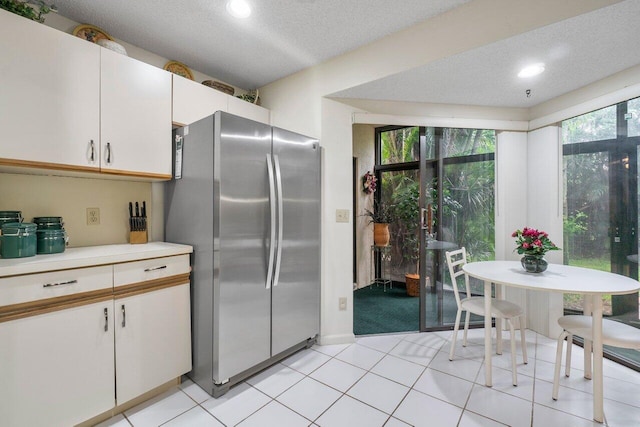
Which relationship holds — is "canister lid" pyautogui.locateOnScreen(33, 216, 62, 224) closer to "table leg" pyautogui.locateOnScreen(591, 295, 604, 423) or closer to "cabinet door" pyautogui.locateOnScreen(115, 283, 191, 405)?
"cabinet door" pyautogui.locateOnScreen(115, 283, 191, 405)

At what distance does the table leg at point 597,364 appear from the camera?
60.3 inches

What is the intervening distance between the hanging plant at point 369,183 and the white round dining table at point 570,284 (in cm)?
220

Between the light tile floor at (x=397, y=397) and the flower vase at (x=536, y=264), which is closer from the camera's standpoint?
the light tile floor at (x=397, y=397)

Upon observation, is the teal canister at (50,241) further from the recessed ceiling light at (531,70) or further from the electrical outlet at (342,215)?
the recessed ceiling light at (531,70)

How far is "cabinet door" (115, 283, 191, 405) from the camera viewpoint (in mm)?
1580

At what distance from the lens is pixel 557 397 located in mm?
1738

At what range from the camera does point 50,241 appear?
1577 mm

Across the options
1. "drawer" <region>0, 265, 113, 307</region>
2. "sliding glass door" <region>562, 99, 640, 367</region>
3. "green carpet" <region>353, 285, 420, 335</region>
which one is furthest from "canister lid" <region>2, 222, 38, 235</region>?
"sliding glass door" <region>562, 99, 640, 367</region>

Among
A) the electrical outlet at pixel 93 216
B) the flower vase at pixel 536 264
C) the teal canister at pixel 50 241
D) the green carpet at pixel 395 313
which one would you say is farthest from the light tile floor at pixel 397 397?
the electrical outlet at pixel 93 216

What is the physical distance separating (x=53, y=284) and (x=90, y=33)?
67.5 inches

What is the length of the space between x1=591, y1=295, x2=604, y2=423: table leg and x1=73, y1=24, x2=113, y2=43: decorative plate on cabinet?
12.0ft

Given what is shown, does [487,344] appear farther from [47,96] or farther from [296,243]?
[47,96]

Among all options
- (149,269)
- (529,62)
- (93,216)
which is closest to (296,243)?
(149,269)

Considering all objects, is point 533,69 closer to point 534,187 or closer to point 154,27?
point 534,187
